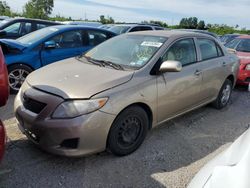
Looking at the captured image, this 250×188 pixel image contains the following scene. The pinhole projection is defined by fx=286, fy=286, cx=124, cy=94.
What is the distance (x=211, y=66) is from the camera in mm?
4797

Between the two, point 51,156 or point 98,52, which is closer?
point 51,156

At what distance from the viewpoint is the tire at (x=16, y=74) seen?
5.59 metres

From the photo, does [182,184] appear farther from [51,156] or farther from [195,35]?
[195,35]

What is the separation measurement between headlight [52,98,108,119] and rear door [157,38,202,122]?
40.9 inches

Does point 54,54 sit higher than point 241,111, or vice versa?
point 54,54

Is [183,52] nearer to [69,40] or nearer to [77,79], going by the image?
[77,79]

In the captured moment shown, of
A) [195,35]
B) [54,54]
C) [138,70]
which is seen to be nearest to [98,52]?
[138,70]

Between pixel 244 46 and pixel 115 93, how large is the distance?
6.40 m

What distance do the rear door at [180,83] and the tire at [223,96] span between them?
2.88 ft

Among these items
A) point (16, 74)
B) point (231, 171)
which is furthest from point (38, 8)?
point (231, 171)

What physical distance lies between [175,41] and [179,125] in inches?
53.7

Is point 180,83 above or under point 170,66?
under

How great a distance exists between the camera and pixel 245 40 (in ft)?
28.3

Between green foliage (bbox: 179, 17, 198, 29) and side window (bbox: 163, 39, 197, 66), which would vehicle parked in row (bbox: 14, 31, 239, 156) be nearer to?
side window (bbox: 163, 39, 197, 66)
